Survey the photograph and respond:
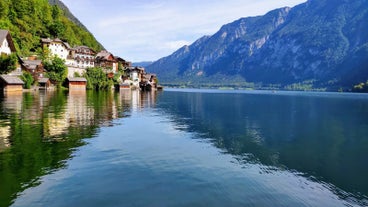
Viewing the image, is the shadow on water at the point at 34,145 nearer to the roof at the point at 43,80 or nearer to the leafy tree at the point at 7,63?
the leafy tree at the point at 7,63

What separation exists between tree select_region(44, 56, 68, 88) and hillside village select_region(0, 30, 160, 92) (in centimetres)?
112

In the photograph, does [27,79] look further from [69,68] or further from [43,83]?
[69,68]

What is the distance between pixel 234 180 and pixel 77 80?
9880 centimetres

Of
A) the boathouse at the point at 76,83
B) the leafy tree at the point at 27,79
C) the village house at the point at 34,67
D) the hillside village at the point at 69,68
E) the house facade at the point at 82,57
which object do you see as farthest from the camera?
the house facade at the point at 82,57

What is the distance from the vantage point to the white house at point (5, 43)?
76294 mm

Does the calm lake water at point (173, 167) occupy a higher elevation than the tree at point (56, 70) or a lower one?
lower

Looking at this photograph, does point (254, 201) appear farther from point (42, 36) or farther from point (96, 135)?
point (42, 36)

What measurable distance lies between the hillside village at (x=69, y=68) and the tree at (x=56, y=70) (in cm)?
112

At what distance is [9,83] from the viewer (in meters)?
71.6

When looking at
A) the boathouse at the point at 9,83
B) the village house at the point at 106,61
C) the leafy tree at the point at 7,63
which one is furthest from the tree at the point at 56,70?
the village house at the point at 106,61

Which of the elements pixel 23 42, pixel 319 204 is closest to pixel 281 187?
pixel 319 204

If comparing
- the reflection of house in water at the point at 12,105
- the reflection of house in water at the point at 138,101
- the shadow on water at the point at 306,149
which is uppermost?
the reflection of house in water at the point at 12,105

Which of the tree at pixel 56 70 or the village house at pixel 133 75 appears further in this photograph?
the village house at pixel 133 75

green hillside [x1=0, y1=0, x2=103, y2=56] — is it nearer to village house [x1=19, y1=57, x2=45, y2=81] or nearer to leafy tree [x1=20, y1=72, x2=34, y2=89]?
village house [x1=19, y1=57, x2=45, y2=81]
